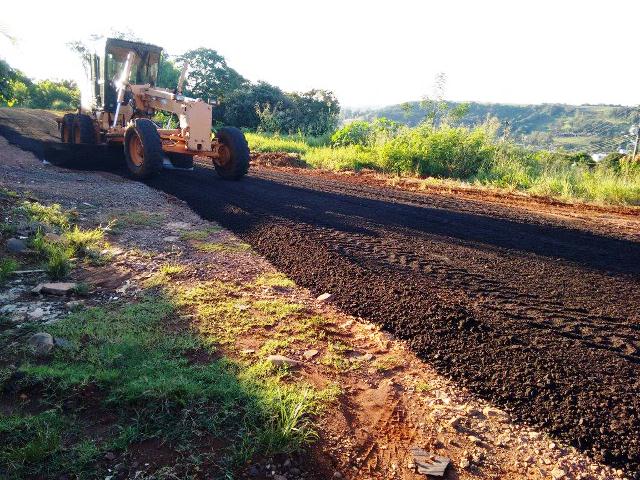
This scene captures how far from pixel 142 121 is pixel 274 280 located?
6308 millimetres

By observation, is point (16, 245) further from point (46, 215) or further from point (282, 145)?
point (282, 145)

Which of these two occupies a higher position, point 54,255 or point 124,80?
point 124,80

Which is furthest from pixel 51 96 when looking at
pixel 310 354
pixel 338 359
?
pixel 338 359

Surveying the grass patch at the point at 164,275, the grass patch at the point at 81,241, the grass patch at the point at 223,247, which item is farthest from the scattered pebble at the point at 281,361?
the grass patch at the point at 81,241

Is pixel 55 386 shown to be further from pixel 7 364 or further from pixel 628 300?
pixel 628 300

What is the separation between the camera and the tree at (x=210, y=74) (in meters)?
35.6

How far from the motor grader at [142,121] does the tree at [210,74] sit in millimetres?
24225

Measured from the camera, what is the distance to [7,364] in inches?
111

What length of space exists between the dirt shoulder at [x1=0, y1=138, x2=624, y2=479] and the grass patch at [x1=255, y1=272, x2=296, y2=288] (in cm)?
2

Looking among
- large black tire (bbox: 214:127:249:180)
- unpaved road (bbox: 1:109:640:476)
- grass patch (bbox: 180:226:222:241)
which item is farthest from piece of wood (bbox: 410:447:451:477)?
large black tire (bbox: 214:127:249:180)

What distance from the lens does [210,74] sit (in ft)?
122

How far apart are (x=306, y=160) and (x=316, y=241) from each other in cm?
1168

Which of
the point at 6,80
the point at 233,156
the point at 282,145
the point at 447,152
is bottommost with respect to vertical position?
the point at 233,156

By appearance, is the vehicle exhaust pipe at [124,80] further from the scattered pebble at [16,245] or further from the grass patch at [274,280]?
the grass patch at [274,280]
